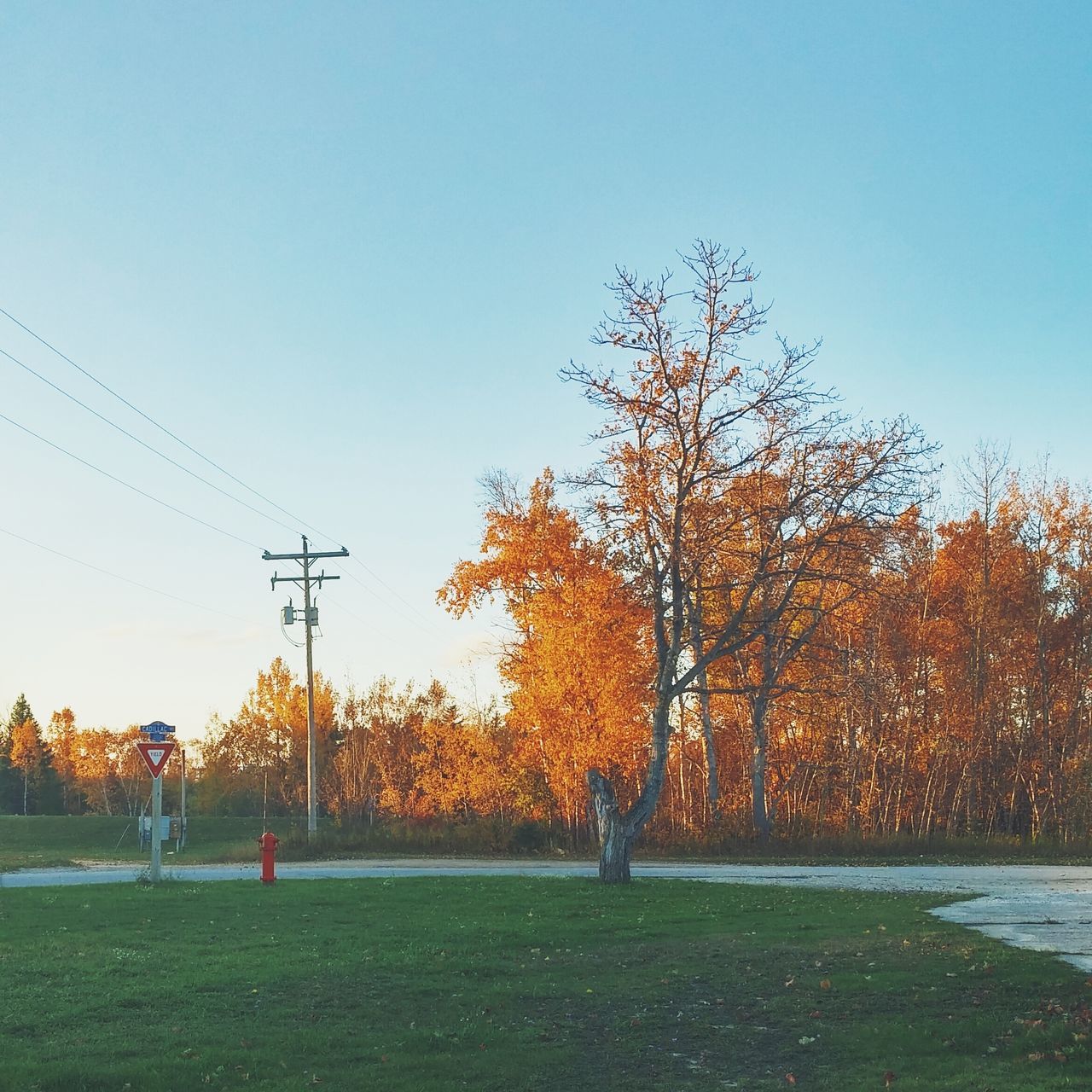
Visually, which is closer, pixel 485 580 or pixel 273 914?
pixel 273 914

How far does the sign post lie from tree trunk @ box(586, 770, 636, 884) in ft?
26.7

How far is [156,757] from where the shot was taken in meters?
21.5

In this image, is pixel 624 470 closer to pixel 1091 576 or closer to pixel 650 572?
pixel 650 572

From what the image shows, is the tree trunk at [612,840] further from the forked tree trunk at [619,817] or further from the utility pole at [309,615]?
the utility pole at [309,615]

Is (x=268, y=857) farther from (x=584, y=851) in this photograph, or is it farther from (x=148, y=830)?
(x=148, y=830)

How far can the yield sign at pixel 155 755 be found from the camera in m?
21.4

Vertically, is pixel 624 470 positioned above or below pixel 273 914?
above

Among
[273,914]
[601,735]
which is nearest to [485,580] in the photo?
[601,735]

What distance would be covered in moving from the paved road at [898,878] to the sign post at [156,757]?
2262mm

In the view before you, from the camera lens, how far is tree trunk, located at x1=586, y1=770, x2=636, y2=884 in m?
21.4

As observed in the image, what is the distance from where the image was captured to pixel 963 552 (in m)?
41.1

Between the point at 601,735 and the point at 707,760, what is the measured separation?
380 cm

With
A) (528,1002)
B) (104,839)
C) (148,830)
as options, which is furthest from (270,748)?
(528,1002)

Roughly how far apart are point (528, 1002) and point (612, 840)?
11.7 meters
